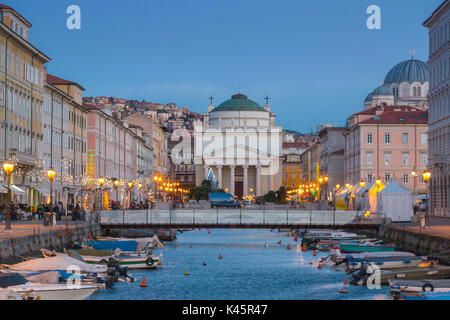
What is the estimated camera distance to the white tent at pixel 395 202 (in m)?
58.3

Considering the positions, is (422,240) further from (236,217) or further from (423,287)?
(236,217)

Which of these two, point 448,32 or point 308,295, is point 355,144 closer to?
point 448,32

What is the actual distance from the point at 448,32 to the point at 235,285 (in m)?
37.3

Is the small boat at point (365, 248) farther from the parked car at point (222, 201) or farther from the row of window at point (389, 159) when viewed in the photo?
the row of window at point (389, 159)

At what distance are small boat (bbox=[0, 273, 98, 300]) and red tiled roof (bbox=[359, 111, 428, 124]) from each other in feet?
278

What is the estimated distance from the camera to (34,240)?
37.6m

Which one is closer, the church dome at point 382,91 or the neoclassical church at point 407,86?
the church dome at point 382,91

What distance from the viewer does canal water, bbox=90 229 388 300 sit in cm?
3319

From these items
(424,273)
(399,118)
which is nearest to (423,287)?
(424,273)

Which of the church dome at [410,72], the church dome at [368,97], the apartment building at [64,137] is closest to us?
the apartment building at [64,137]

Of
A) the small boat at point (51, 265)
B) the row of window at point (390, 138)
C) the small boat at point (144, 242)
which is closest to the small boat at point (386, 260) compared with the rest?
the small boat at point (51, 265)

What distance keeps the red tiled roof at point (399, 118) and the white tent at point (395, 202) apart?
162 feet

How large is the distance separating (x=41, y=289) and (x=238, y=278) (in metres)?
16.2
